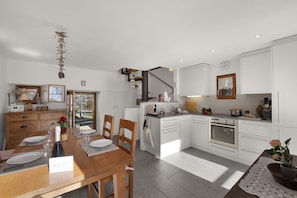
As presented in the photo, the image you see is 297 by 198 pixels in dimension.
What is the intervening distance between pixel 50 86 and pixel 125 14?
3412mm

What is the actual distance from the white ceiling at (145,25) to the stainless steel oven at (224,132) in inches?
62.4

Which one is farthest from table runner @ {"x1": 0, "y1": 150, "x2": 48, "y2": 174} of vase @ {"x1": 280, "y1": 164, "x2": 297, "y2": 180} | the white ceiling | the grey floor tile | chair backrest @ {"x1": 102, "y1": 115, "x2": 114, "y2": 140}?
vase @ {"x1": 280, "y1": 164, "x2": 297, "y2": 180}

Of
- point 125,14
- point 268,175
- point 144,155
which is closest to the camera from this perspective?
point 268,175

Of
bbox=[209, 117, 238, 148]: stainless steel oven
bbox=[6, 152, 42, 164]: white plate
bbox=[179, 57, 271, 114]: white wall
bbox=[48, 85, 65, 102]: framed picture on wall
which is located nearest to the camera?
bbox=[6, 152, 42, 164]: white plate

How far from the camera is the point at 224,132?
118 inches

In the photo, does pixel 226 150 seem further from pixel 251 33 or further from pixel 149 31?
pixel 149 31

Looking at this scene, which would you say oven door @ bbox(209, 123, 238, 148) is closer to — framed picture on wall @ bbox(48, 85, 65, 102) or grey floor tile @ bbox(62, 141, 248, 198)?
grey floor tile @ bbox(62, 141, 248, 198)

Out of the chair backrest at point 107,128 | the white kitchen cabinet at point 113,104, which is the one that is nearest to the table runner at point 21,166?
the chair backrest at point 107,128

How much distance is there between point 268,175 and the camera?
897mm

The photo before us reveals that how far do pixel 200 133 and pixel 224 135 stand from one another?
0.60 metres

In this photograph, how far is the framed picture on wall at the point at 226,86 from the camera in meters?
3.43

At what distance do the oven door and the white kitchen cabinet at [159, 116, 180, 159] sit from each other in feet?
2.85

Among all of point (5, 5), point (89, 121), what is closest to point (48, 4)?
point (5, 5)

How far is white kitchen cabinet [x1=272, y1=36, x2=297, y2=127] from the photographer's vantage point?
2119 millimetres
